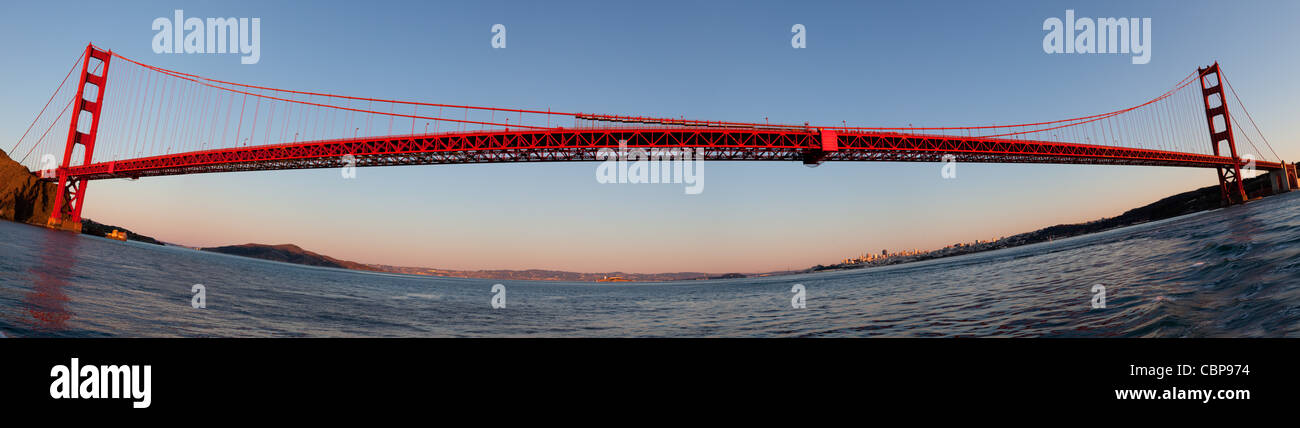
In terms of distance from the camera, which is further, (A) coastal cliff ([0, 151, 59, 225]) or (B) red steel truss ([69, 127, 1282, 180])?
(A) coastal cliff ([0, 151, 59, 225])

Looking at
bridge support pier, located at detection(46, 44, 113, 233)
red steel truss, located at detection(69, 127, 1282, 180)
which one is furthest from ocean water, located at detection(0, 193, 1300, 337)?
bridge support pier, located at detection(46, 44, 113, 233)

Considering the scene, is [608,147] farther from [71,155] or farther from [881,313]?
[71,155]

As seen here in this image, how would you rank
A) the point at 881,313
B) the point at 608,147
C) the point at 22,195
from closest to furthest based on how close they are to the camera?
the point at 881,313, the point at 608,147, the point at 22,195

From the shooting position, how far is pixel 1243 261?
9.65 meters

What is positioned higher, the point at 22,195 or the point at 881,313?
the point at 22,195

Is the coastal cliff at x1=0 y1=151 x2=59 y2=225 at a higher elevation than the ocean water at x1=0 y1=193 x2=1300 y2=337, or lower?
higher

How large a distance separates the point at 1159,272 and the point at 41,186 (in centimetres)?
8892

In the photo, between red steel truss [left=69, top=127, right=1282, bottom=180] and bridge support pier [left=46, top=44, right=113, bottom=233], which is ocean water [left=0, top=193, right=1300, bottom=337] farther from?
bridge support pier [left=46, top=44, right=113, bottom=233]

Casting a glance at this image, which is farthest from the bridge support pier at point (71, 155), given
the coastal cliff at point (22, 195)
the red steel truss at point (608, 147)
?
the red steel truss at point (608, 147)

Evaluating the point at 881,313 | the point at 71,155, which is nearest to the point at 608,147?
the point at 881,313

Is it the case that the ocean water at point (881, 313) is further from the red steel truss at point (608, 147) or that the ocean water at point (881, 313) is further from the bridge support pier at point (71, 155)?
the bridge support pier at point (71, 155)
